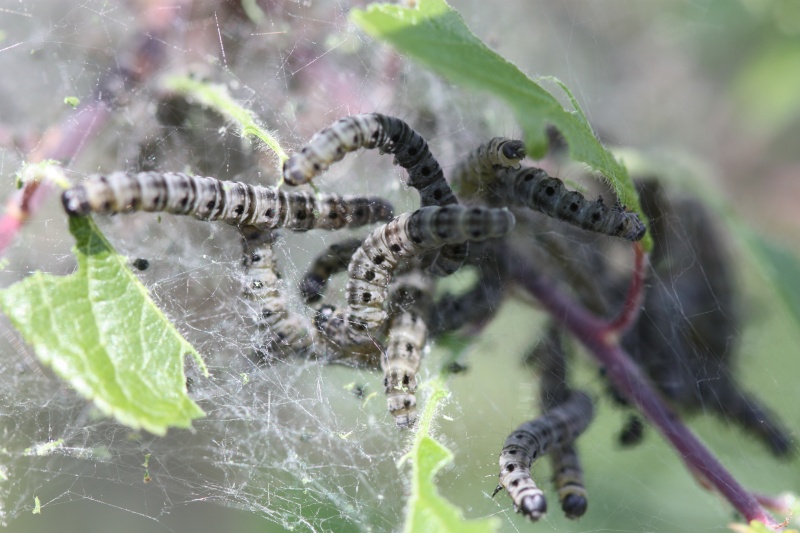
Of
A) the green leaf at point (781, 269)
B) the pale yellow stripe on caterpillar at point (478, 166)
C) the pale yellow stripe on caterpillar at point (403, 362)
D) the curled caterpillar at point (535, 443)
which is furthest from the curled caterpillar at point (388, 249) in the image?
the green leaf at point (781, 269)

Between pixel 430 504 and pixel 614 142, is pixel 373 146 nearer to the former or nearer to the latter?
pixel 430 504

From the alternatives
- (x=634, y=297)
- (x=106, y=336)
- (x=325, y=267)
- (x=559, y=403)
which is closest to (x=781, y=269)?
(x=634, y=297)

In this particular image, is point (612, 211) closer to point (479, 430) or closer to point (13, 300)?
point (479, 430)

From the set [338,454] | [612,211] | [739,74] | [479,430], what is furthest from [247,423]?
[739,74]

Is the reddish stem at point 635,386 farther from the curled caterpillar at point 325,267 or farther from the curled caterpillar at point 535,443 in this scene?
the curled caterpillar at point 325,267

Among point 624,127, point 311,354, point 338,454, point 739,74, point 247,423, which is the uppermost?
point 739,74

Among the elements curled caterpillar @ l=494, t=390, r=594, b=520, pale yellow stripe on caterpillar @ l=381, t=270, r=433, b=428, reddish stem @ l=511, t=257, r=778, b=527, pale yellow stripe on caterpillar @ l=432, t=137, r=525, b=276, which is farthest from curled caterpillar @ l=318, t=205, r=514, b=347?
reddish stem @ l=511, t=257, r=778, b=527

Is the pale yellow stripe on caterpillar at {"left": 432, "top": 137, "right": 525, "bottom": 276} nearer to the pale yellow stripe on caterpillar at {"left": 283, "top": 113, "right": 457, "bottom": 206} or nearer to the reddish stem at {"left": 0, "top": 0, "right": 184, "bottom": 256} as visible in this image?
the pale yellow stripe on caterpillar at {"left": 283, "top": 113, "right": 457, "bottom": 206}
